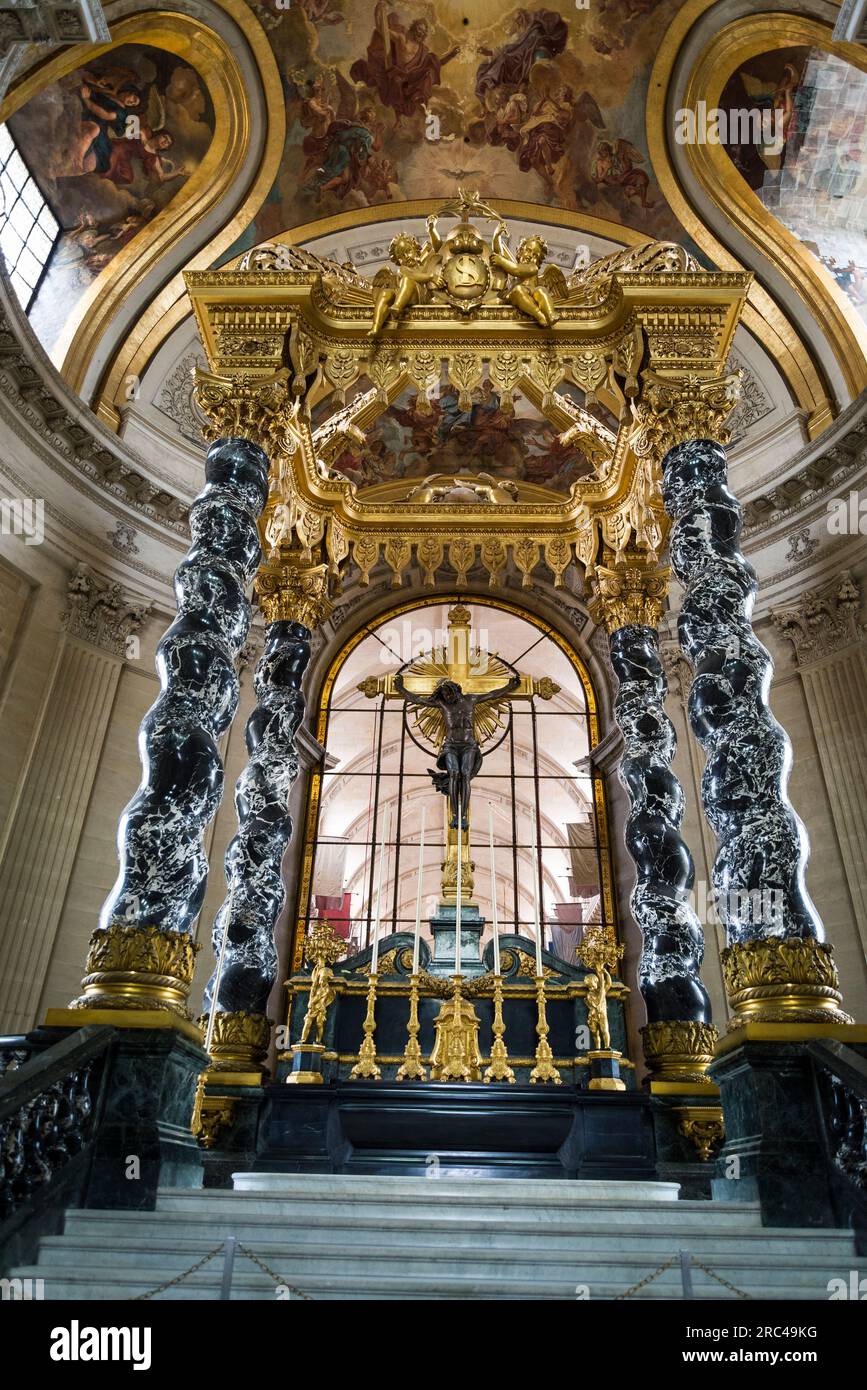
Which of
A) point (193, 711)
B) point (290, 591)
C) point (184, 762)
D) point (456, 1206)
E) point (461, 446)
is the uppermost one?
point (461, 446)

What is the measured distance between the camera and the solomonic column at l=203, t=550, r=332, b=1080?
6.63m

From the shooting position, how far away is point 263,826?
7719 mm

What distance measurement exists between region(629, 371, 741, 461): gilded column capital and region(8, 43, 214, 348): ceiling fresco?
9232mm

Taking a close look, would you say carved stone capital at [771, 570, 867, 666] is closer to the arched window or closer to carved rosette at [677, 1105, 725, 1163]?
the arched window

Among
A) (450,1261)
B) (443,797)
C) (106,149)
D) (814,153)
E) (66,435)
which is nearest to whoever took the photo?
Answer: (450,1261)

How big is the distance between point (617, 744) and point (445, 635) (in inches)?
187

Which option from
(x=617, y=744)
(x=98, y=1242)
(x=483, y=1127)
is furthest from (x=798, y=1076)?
(x=617, y=744)

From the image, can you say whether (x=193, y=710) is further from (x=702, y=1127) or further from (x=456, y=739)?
(x=456, y=739)

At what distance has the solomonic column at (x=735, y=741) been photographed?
15.4 ft

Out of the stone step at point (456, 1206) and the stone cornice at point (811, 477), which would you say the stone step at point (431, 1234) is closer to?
the stone step at point (456, 1206)

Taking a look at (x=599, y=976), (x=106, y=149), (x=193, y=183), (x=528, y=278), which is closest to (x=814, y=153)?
(x=528, y=278)

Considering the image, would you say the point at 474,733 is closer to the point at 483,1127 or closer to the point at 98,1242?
the point at 483,1127

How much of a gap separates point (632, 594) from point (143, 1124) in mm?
6442

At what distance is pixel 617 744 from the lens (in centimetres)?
1380
